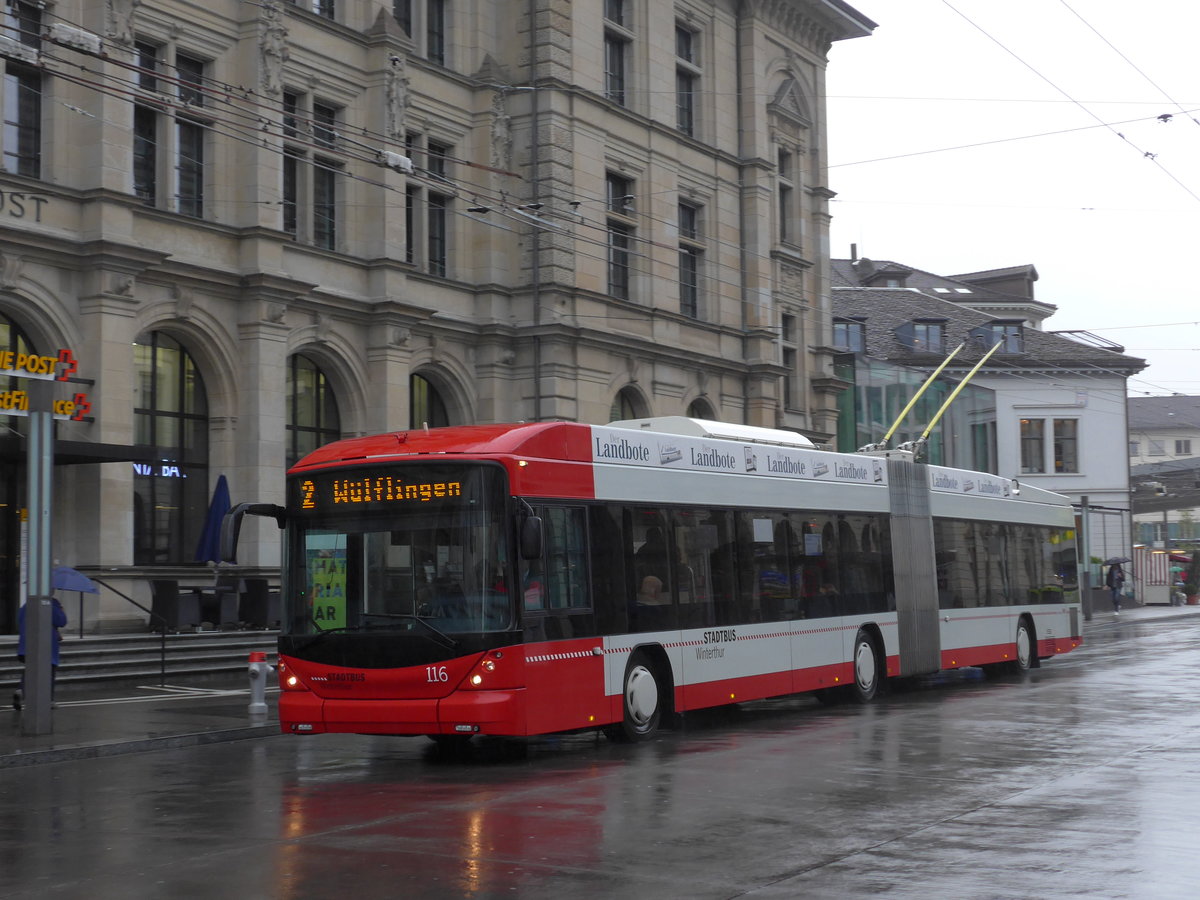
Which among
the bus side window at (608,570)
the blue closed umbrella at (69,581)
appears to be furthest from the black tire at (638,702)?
the blue closed umbrella at (69,581)

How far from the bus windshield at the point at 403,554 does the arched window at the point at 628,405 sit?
78.5ft

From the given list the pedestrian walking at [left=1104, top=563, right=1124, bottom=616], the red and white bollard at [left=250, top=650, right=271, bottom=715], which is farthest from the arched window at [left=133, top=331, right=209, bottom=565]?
the pedestrian walking at [left=1104, top=563, right=1124, bottom=616]

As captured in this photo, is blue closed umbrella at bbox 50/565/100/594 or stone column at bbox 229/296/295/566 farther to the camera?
stone column at bbox 229/296/295/566

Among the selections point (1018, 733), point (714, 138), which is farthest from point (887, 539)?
point (714, 138)

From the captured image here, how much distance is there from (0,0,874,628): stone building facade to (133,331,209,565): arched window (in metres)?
0.05

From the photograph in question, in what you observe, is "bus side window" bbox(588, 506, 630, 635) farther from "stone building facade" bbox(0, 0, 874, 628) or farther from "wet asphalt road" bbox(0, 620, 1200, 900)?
"stone building facade" bbox(0, 0, 874, 628)

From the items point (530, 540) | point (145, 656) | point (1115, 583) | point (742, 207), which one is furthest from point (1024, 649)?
point (1115, 583)

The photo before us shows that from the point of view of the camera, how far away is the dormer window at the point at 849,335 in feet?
208

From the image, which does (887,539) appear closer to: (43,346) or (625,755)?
(625,755)

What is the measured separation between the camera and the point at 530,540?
13156 mm

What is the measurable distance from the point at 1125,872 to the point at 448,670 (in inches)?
255

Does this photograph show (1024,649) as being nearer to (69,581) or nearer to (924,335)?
(69,581)

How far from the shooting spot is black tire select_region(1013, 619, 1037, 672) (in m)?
25.2

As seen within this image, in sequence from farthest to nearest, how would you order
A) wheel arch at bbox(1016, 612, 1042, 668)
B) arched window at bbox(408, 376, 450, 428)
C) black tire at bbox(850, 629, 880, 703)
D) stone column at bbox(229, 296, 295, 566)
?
arched window at bbox(408, 376, 450, 428), stone column at bbox(229, 296, 295, 566), wheel arch at bbox(1016, 612, 1042, 668), black tire at bbox(850, 629, 880, 703)
